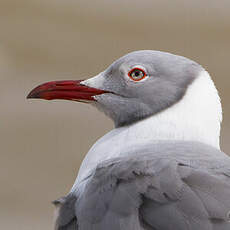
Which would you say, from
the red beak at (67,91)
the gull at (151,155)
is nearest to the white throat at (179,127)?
the gull at (151,155)

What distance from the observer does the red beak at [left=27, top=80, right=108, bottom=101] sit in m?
1.36

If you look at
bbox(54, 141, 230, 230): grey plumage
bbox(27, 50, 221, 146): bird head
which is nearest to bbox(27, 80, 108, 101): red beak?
bbox(27, 50, 221, 146): bird head

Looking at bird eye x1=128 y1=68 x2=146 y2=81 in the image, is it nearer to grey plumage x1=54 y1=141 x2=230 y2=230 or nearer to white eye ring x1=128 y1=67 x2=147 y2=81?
white eye ring x1=128 y1=67 x2=147 y2=81

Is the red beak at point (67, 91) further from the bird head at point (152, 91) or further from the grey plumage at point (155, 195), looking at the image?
the grey plumage at point (155, 195)

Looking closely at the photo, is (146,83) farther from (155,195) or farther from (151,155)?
(155,195)

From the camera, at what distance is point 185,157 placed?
1.09 meters

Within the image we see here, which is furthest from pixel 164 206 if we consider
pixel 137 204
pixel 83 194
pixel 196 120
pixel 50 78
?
pixel 50 78

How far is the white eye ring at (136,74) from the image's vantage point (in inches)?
52.0

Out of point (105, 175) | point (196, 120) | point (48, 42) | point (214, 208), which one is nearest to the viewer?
point (214, 208)

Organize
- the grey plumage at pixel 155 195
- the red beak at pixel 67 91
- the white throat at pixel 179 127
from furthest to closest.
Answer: the red beak at pixel 67 91
the white throat at pixel 179 127
the grey plumage at pixel 155 195

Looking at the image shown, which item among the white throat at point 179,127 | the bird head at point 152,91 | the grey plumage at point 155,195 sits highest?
the bird head at point 152,91

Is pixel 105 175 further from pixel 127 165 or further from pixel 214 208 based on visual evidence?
pixel 214 208

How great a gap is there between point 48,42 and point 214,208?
152cm

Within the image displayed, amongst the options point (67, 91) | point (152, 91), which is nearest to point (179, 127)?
point (152, 91)
